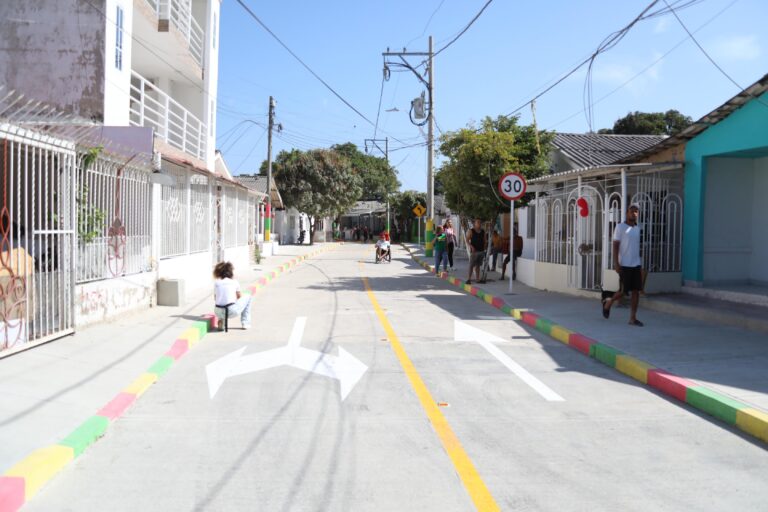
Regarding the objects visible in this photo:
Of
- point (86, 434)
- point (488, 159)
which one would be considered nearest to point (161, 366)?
point (86, 434)

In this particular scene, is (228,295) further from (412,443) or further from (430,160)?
(430,160)

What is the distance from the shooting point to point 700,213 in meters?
13.2

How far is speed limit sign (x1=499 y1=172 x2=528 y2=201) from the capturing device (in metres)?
15.8

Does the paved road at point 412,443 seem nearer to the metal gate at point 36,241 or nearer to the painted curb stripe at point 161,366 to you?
the painted curb stripe at point 161,366

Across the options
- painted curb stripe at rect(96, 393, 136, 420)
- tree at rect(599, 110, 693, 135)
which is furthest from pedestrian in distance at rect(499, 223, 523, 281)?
tree at rect(599, 110, 693, 135)

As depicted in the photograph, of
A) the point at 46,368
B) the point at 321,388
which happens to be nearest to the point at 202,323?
the point at 46,368

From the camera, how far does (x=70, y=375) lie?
727 centimetres

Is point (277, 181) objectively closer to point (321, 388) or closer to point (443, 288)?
point (443, 288)

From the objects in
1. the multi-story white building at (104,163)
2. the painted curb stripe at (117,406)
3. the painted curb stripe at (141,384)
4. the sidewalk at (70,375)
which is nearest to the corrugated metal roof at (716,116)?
the sidewalk at (70,375)

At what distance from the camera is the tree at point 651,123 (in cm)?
4509

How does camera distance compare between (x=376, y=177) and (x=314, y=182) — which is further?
(x=376, y=177)

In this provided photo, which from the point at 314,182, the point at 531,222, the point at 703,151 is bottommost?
the point at 531,222

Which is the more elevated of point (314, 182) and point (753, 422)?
point (314, 182)

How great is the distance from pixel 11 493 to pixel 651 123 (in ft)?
154
